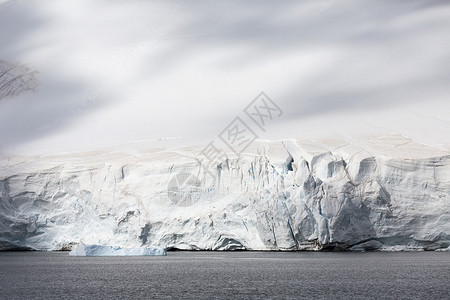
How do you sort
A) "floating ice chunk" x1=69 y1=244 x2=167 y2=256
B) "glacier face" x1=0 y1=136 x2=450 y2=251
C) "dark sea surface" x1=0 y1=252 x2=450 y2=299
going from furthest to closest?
"floating ice chunk" x1=69 y1=244 x2=167 y2=256, "glacier face" x1=0 y1=136 x2=450 y2=251, "dark sea surface" x1=0 y1=252 x2=450 y2=299

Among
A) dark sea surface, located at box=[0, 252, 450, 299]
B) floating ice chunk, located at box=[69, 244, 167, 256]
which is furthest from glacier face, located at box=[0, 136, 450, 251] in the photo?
dark sea surface, located at box=[0, 252, 450, 299]

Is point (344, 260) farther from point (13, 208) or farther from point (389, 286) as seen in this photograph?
point (13, 208)

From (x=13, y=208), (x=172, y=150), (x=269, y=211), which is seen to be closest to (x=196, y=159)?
(x=172, y=150)

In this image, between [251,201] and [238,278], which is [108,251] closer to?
[251,201]

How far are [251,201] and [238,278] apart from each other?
1071 cm

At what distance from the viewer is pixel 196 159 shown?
37500 mm

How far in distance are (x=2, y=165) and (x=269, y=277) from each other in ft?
75.7

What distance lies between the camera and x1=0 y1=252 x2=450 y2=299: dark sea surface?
19.7m

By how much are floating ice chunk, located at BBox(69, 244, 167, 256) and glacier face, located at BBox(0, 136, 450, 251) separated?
43 centimetres

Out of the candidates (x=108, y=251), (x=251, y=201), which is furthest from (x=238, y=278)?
(x=108, y=251)

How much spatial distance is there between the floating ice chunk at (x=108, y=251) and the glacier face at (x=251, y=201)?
426 mm

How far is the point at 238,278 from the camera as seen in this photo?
78.1ft

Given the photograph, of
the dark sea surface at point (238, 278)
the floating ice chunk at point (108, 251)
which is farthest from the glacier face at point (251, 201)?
the dark sea surface at point (238, 278)

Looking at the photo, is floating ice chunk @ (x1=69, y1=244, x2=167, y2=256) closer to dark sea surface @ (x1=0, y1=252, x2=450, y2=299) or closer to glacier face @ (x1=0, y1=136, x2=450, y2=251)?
glacier face @ (x1=0, y1=136, x2=450, y2=251)
